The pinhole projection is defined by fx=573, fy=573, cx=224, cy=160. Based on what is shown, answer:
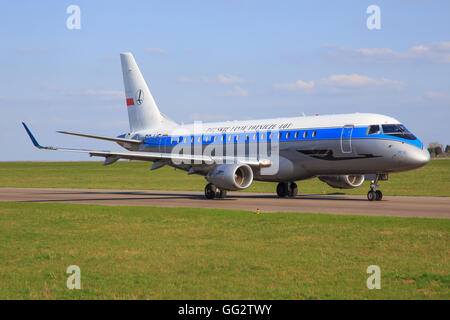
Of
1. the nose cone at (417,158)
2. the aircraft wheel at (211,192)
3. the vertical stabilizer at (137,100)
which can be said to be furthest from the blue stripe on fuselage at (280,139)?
the aircraft wheel at (211,192)

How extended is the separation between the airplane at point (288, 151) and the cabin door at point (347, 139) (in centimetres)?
5

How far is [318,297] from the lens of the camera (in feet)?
29.0

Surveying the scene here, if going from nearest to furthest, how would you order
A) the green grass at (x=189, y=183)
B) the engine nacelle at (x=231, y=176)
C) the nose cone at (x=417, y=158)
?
the nose cone at (x=417, y=158) → the engine nacelle at (x=231, y=176) → the green grass at (x=189, y=183)

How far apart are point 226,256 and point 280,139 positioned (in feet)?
63.6

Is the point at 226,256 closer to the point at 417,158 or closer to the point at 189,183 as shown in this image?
the point at 417,158

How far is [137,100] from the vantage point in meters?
40.5

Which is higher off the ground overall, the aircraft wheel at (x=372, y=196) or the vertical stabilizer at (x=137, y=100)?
the vertical stabilizer at (x=137, y=100)

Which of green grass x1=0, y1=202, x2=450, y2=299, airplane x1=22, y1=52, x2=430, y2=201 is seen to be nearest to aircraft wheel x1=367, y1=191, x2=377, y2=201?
airplane x1=22, y1=52, x2=430, y2=201

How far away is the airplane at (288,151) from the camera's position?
27000 millimetres

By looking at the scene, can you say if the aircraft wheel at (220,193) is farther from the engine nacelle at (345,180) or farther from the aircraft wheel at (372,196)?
the aircraft wheel at (372,196)

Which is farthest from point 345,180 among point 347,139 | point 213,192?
point 213,192

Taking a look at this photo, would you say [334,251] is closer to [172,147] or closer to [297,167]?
[297,167]

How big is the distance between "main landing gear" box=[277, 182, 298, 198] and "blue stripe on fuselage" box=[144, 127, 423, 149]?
3.27 metres
